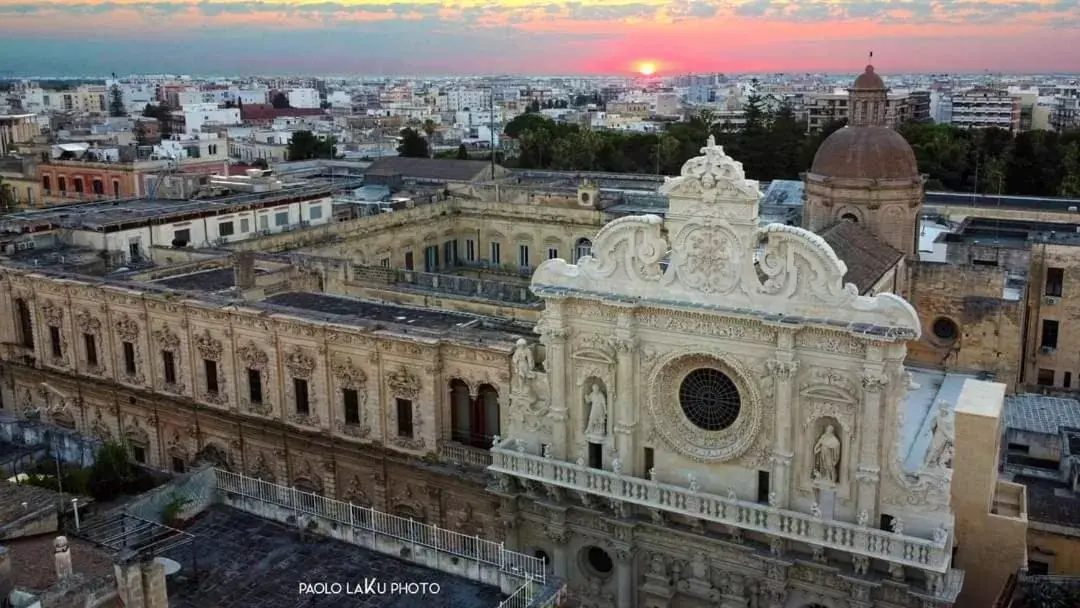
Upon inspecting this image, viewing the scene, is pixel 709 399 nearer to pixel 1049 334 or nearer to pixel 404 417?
pixel 404 417

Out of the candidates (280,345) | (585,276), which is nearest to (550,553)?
(585,276)

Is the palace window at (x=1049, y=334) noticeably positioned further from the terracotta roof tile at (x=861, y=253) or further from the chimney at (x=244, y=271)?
the chimney at (x=244, y=271)

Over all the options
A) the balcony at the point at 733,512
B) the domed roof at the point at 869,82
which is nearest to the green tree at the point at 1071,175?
the domed roof at the point at 869,82

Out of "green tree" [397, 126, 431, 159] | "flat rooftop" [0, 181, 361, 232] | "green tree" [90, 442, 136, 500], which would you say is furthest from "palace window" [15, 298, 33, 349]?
"green tree" [397, 126, 431, 159]

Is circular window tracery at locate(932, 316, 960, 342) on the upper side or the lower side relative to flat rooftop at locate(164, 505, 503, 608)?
lower

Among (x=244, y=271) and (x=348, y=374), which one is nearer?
(x=348, y=374)

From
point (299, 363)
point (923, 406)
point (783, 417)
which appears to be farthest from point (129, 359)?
point (923, 406)

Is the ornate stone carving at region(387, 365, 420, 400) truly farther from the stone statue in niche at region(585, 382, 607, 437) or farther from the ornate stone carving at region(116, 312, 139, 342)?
the ornate stone carving at region(116, 312, 139, 342)
